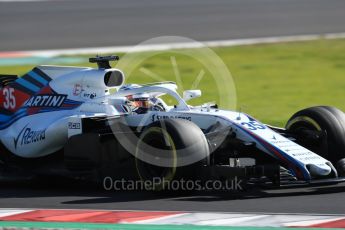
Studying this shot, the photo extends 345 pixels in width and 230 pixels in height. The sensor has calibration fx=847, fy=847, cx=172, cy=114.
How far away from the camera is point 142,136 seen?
972cm

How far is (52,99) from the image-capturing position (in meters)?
11.1

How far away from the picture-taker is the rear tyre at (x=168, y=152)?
30.3 feet

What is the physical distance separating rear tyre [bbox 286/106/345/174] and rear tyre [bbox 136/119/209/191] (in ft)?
6.00

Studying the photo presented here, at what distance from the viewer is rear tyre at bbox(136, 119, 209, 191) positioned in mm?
Answer: 9234

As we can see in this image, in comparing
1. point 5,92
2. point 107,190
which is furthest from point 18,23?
point 107,190

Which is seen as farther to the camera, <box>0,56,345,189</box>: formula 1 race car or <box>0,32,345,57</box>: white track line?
<box>0,32,345,57</box>: white track line

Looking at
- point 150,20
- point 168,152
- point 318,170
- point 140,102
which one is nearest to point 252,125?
point 318,170

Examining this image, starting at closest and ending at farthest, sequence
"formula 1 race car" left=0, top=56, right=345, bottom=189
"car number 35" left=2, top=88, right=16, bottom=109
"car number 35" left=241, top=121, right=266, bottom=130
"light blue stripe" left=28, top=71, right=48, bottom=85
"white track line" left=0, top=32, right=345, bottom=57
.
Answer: "formula 1 race car" left=0, top=56, right=345, bottom=189 → "car number 35" left=241, top=121, right=266, bottom=130 → "light blue stripe" left=28, top=71, right=48, bottom=85 → "car number 35" left=2, top=88, right=16, bottom=109 → "white track line" left=0, top=32, right=345, bottom=57

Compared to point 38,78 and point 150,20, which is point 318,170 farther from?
point 150,20

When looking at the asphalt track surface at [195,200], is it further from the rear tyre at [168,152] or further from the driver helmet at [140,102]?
the driver helmet at [140,102]

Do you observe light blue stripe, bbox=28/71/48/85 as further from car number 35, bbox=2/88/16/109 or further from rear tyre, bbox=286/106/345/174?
rear tyre, bbox=286/106/345/174

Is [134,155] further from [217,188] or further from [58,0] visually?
[58,0]

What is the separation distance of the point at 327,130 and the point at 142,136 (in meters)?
2.38

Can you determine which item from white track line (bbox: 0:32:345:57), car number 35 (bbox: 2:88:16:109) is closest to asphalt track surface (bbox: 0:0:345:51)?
white track line (bbox: 0:32:345:57)
